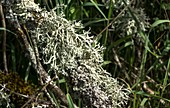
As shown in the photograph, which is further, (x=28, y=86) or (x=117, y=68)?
(x=117, y=68)

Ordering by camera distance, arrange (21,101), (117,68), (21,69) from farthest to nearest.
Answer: (117,68) → (21,69) → (21,101)

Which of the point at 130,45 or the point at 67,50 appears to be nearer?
the point at 67,50

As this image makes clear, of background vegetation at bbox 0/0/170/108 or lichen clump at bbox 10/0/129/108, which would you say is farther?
background vegetation at bbox 0/0/170/108

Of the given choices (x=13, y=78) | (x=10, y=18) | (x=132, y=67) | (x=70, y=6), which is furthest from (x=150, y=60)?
(x=10, y=18)

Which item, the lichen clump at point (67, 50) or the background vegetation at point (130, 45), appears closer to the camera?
the lichen clump at point (67, 50)

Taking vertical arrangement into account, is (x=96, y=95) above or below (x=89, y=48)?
below

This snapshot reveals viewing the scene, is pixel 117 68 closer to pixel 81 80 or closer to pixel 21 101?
pixel 21 101

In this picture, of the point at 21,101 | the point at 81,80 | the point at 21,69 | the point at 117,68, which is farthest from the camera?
the point at 117,68

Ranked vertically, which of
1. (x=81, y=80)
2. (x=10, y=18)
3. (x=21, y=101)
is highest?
(x=10, y=18)
